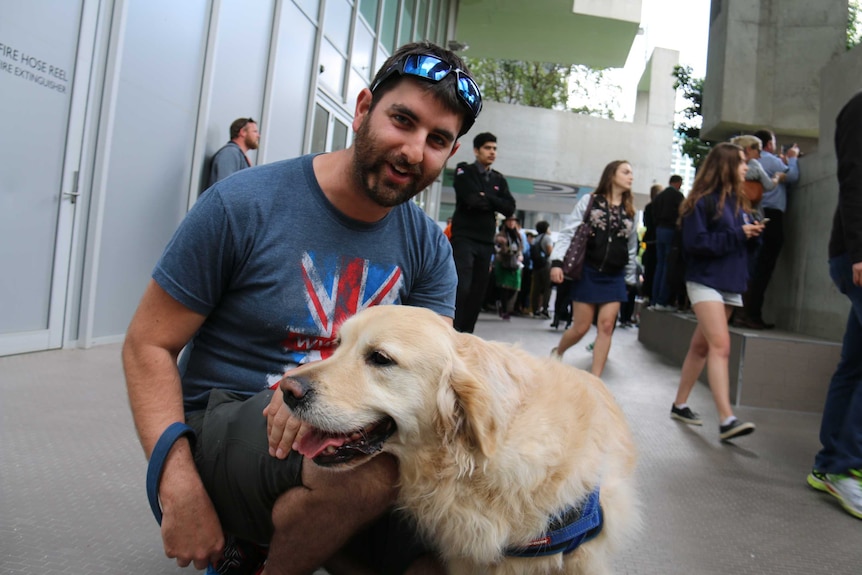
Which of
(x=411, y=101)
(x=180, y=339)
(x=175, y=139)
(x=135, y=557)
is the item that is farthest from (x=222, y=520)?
(x=175, y=139)

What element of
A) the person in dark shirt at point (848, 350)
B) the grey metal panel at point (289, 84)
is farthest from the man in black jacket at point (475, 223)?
the person in dark shirt at point (848, 350)

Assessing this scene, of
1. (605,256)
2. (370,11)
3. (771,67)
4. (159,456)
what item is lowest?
(159,456)

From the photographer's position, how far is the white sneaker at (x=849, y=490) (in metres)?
2.86

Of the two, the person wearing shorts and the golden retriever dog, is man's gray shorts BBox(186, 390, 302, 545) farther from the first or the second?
the golden retriever dog

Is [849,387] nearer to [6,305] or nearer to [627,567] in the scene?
[627,567]

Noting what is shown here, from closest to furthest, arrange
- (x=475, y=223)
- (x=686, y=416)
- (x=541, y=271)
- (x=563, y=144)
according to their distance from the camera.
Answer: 1. (x=686, y=416)
2. (x=475, y=223)
3. (x=541, y=271)
4. (x=563, y=144)

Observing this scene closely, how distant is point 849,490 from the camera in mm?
2910

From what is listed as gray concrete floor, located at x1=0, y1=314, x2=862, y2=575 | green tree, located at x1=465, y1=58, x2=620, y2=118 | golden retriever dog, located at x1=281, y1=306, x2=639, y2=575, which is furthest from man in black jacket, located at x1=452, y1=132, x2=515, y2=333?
green tree, located at x1=465, y1=58, x2=620, y2=118

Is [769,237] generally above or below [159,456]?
above

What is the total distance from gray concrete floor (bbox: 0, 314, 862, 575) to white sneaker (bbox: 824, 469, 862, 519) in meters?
0.04

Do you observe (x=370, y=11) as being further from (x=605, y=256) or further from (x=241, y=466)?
(x=241, y=466)

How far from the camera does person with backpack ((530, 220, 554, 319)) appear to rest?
1280 centimetres

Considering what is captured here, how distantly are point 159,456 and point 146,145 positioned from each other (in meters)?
3.98

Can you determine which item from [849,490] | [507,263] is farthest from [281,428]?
[507,263]
